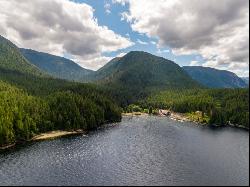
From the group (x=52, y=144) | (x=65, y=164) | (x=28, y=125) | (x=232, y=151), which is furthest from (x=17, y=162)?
(x=232, y=151)

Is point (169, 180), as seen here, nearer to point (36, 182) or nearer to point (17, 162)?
point (36, 182)

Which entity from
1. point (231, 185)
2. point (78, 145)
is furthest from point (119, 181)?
point (78, 145)

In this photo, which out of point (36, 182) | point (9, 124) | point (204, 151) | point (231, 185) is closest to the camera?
point (231, 185)

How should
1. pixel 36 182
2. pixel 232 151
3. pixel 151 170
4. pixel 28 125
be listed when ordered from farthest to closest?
pixel 28 125, pixel 232 151, pixel 151 170, pixel 36 182

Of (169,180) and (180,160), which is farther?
(180,160)

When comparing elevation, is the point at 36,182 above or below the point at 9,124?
below

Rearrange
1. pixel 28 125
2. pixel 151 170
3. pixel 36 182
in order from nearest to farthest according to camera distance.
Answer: pixel 36 182
pixel 151 170
pixel 28 125

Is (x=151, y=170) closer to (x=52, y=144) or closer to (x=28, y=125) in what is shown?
(x=52, y=144)
